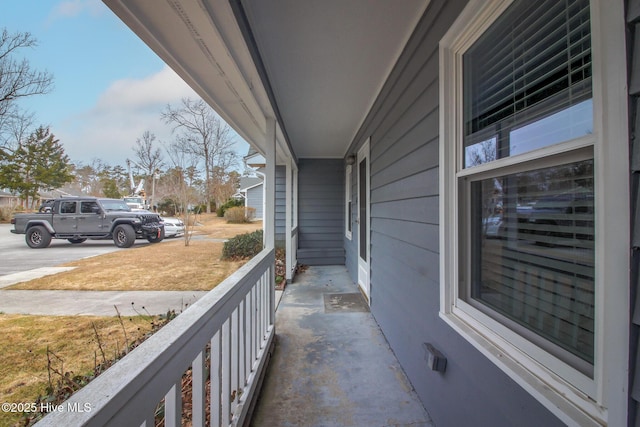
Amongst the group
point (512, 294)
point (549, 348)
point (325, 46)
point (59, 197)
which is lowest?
point (549, 348)

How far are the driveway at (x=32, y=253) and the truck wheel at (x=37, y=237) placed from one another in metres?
0.02

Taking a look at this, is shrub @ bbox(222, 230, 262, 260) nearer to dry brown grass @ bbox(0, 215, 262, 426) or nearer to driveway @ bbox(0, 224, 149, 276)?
dry brown grass @ bbox(0, 215, 262, 426)

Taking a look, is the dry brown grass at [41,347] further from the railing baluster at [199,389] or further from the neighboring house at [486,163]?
the neighboring house at [486,163]

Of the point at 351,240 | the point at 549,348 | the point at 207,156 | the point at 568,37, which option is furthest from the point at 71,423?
the point at 351,240

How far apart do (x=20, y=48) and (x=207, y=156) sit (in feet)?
9.07

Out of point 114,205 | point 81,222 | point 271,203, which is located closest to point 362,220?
point 271,203

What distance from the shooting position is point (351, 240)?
197 inches

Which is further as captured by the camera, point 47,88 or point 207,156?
point 207,156

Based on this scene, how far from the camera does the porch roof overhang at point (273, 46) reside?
1292 millimetres

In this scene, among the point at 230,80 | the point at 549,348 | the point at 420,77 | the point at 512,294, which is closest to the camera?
the point at 549,348

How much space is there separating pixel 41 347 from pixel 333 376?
68.8 inches

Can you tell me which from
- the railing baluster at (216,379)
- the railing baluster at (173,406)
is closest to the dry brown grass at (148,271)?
the railing baluster at (216,379)

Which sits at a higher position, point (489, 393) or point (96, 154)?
point (96, 154)

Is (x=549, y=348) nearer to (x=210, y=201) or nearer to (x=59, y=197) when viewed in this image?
(x=59, y=197)
